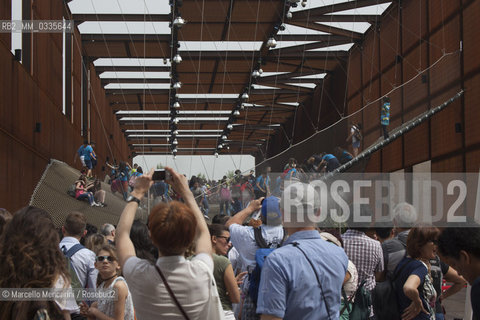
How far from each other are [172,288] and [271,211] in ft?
6.01

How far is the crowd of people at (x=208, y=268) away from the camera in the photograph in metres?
2.59

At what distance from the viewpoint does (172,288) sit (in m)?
2.76

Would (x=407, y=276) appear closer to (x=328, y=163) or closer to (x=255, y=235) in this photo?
(x=255, y=235)

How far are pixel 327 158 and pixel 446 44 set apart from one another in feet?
18.7

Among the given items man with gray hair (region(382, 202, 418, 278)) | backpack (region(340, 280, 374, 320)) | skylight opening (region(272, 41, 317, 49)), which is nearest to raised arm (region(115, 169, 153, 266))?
man with gray hair (region(382, 202, 418, 278))

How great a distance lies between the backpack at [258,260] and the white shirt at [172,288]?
3.94 feet

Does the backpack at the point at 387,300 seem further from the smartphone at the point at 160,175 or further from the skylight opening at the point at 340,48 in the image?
the skylight opening at the point at 340,48

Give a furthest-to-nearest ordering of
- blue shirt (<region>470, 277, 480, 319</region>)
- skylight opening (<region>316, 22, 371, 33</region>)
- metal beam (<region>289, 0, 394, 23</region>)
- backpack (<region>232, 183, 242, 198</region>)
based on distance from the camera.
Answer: skylight opening (<region>316, 22, 371, 33</region>), metal beam (<region>289, 0, 394, 23</region>), backpack (<region>232, 183, 242, 198</region>), blue shirt (<region>470, 277, 480, 319</region>)

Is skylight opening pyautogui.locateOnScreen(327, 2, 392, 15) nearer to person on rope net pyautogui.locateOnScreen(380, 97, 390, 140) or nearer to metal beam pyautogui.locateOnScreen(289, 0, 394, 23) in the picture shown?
metal beam pyautogui.locateOnScreen(289, 0, 394, 23)

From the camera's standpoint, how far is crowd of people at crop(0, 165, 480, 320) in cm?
259

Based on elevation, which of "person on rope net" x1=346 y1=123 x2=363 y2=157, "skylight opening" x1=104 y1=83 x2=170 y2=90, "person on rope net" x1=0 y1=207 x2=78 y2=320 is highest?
"skylight opening" x1=104 y1=83 x2=170 y2=90

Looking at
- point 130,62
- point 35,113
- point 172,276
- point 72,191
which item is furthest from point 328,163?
point 130,62

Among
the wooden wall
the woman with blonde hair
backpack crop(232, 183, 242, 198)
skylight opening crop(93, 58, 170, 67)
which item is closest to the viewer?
the woman with blonde hair

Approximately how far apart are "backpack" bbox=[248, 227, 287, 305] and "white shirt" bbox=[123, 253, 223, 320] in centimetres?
120
